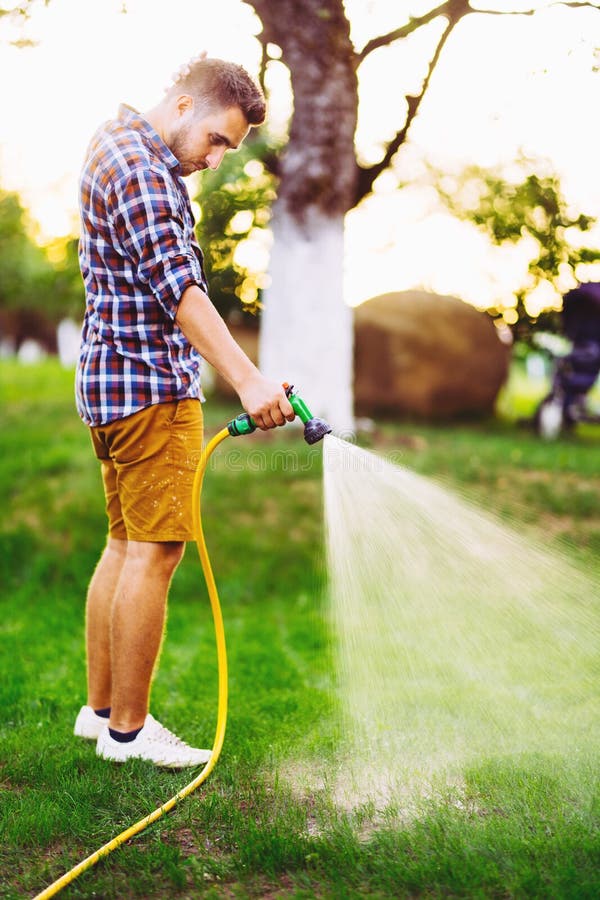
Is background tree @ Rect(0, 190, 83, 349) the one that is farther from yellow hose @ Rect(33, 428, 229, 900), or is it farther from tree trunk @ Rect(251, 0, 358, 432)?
yellow hose @ Rect(33, 428, 229, 900)

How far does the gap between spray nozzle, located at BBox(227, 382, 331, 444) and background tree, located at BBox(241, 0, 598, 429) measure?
399 centimetres

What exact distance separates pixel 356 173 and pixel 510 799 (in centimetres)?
510

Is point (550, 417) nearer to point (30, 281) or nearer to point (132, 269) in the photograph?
point (132, 269)

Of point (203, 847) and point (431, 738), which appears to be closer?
point (203, 847)

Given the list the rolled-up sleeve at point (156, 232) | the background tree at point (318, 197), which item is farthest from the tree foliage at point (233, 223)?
the rolled-up sleeve at point (156, 232)

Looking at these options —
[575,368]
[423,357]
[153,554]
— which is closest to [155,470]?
[153,554]

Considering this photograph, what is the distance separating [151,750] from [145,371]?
1116mm

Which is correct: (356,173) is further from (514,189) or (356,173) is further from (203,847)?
(203,847)

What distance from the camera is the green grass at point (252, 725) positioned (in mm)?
2064

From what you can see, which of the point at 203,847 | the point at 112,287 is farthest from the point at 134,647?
the point at 112,287

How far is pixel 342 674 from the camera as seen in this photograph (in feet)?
12.4

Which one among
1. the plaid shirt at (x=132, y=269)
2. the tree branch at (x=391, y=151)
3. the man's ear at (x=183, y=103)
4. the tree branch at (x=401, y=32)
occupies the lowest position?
the plaid shirt at (x=132, y=269)

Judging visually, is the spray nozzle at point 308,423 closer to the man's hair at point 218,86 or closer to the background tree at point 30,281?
the man's hair at point 218,86

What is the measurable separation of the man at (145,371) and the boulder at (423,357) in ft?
19.9
